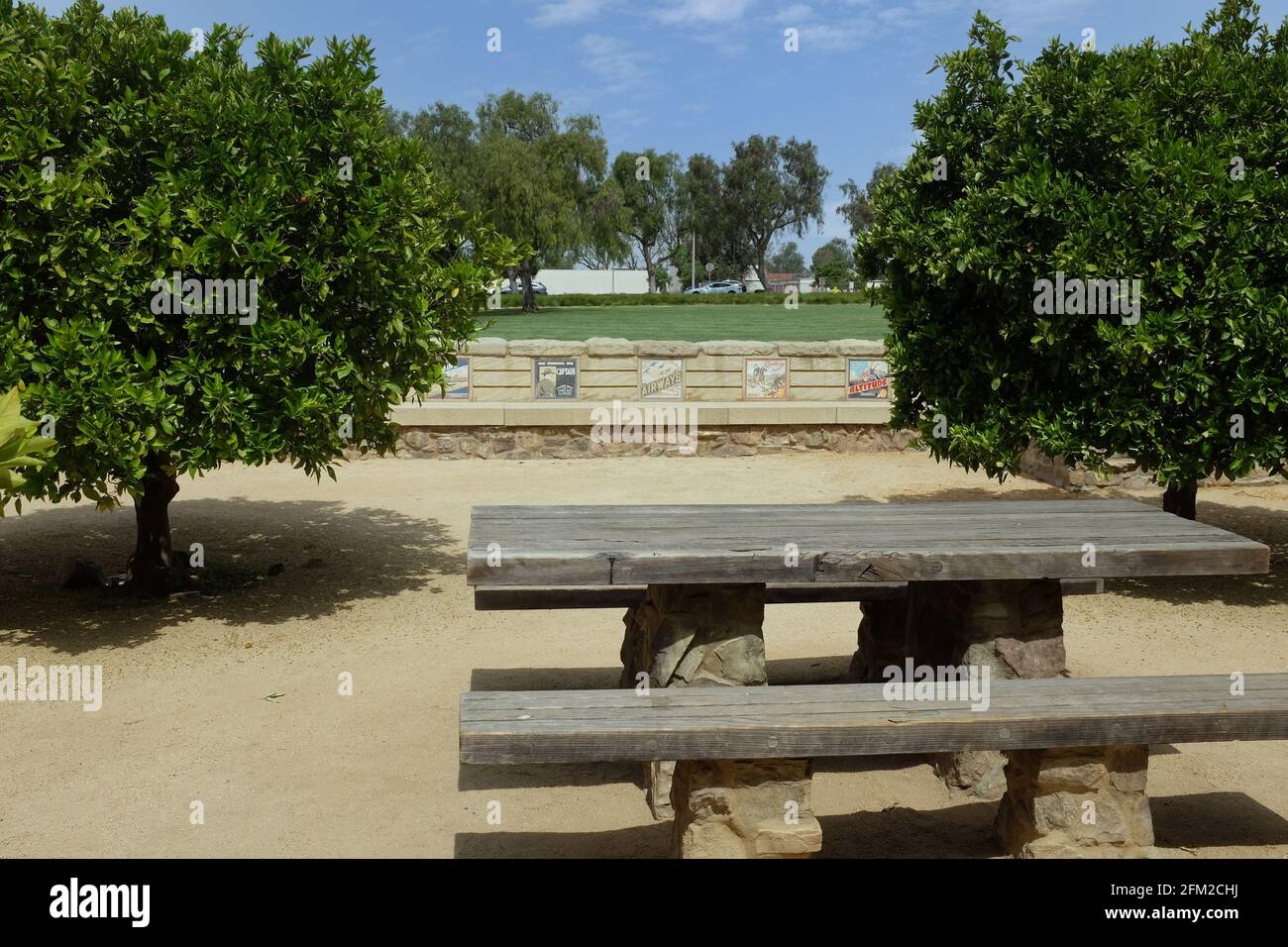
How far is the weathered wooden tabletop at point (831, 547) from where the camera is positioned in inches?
167

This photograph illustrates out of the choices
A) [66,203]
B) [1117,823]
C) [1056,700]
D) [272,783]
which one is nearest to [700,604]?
[1056,700]

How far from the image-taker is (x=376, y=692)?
643 cm

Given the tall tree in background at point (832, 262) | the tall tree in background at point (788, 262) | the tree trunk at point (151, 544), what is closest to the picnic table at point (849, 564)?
the tree trunk at point (151, 544)

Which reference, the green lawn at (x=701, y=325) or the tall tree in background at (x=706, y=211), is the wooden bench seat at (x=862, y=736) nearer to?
the green lawn at (x=701, y=325)

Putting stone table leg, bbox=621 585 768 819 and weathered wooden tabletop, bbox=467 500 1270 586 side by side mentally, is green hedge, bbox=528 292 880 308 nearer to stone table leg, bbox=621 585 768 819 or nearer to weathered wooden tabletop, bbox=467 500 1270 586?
weathered wooden tabletop, bbox=467 500 1270 586

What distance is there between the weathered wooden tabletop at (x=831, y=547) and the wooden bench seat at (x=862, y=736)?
17.0 inches

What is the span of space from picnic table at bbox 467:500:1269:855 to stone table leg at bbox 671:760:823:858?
1.4 inches

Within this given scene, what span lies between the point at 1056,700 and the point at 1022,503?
5.97 ft

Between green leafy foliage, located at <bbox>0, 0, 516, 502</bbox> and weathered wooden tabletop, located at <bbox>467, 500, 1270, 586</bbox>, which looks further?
green leafy foliage, located at <bbox>0, 0, 516, 502</bbox>

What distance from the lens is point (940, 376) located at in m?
9.23

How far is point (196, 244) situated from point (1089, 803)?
5.81 metres

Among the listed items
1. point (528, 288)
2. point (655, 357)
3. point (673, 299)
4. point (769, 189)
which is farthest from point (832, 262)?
point (655, 357)

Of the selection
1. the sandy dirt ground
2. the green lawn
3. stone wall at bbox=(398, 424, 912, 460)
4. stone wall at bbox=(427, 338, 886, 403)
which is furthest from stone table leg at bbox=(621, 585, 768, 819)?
the green lawn

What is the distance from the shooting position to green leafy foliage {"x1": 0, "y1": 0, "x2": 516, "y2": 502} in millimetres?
6875
